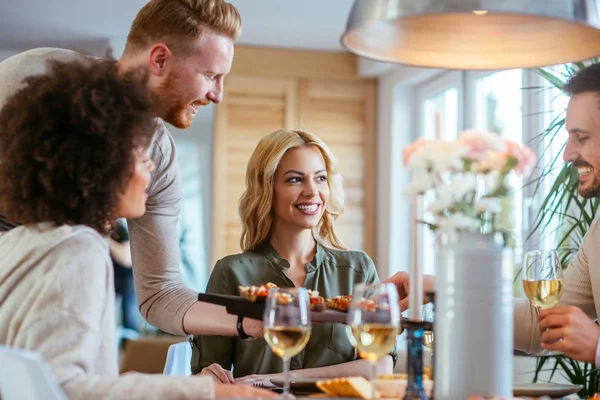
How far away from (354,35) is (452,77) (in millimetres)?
3975

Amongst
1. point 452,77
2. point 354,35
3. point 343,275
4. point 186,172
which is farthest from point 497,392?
point 186,172

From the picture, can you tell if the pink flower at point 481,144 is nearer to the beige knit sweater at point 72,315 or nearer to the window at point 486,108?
the beige knit sweater at point 72,315

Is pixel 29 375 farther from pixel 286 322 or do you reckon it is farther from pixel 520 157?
pixel 520 157

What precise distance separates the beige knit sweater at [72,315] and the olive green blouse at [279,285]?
121 cm

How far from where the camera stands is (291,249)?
2.99 meters

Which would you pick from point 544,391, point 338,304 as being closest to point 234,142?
point 338,304

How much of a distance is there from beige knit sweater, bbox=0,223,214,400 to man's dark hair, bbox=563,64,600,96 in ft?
5.99

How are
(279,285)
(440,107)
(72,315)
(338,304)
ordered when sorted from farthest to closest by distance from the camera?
(440,107)
(279,285)
(338,304)
(72,315)

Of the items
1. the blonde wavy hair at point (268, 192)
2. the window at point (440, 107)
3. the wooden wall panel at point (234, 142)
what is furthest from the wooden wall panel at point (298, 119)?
the blonde wavy hair at point (268, 192)

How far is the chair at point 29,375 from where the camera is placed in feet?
4.14

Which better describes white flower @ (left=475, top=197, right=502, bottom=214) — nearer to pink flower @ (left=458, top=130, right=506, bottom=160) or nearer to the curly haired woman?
pink flower @ (left=458, top=130, right=506, bottom=160)

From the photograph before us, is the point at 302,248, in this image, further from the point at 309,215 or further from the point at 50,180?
the point at 50,180

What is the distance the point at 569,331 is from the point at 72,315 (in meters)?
1.22

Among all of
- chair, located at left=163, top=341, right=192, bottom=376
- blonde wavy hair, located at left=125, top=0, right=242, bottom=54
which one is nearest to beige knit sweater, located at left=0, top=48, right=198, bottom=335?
chair, located at left=163, top=341, right=192, bottom=376
